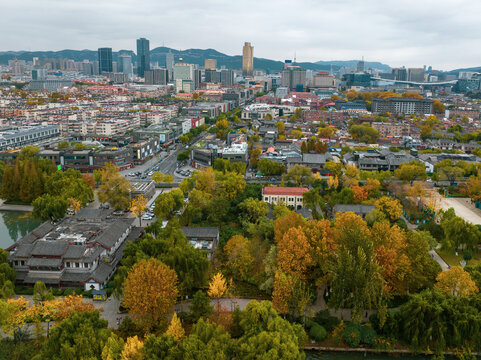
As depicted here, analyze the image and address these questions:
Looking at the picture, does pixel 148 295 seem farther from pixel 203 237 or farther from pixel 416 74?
pixel 416 74

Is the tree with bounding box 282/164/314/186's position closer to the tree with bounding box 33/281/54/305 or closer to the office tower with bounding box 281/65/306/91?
the tree with bounding box 33/281/54/305

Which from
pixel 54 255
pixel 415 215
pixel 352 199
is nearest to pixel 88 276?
pixel 54 255

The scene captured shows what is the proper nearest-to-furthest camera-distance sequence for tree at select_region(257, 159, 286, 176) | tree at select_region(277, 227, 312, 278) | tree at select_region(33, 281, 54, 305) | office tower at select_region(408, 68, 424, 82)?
tree at select_region(33, 281, 54, 305)
tree at select_region(277, 227, 312, 278)
tree at select_region(257, 159, 286, 176)
office tower at select_region(408, 68, 424, 82)

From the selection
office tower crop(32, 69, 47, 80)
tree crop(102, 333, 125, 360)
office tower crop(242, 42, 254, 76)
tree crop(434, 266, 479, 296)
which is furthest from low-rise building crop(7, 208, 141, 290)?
office tower crop(242, 42, 254, 76)

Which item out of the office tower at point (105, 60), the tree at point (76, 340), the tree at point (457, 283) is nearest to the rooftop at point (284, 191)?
the tree at point (457, 283)

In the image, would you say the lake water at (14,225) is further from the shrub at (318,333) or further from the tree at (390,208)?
the tree at (390,208)

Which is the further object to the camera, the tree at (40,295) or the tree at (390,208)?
the tree at (390,208)

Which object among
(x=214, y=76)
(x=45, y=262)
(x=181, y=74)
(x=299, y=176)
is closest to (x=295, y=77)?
(x=214, y=76)
